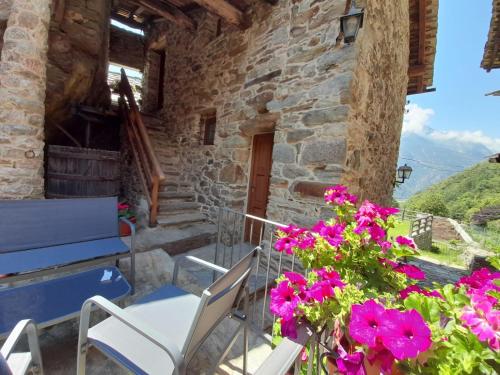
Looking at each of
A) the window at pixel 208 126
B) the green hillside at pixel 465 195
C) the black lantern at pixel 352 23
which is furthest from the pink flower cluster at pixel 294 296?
the green hillside at pixel 465 195

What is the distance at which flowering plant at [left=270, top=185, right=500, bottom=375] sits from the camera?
23.8 inches

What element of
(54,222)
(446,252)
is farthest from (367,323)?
(446,252)

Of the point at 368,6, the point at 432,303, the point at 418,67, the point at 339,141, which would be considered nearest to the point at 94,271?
the point at 432,303

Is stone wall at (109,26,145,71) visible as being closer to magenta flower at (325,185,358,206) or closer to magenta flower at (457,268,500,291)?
magenta flower at (325,185,358,206)

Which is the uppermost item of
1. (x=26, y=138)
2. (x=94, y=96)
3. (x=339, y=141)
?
(x=94, y=96)

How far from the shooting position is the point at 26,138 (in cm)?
281

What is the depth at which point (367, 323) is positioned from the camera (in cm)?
68

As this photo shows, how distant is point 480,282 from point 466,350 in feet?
1.60

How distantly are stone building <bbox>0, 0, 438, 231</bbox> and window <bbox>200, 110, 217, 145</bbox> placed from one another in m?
0.03

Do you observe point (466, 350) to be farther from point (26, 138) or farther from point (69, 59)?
point (69, 59)

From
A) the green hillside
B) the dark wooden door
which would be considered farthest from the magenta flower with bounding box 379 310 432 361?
the green hillside

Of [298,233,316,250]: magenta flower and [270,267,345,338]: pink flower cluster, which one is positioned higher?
[298,233,316,250]: magenta flower

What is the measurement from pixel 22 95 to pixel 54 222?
6.03 ft

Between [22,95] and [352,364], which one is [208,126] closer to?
[22,95]
